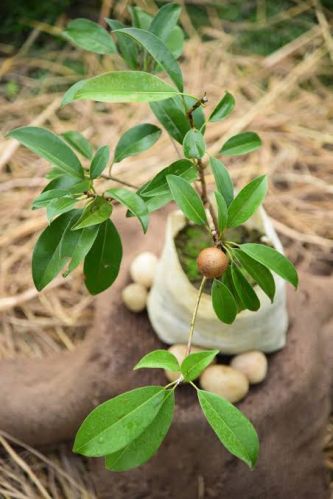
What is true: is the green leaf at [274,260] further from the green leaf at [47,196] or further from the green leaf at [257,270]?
the green leaf at [47,196]

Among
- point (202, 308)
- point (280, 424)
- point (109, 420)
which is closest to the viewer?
point (109, 420)

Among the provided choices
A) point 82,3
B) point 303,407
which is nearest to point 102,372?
point 303,407

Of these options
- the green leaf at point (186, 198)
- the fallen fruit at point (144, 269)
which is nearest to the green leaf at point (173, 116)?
the green leaf at point (186, 198)

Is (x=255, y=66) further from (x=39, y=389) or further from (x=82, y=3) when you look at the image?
(x=39, y=389)

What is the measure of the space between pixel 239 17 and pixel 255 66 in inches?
7.6

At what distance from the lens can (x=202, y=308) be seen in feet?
3.19

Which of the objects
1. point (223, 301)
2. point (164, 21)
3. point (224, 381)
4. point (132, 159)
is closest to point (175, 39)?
point (164, 21)

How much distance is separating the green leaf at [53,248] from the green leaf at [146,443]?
0.67ft

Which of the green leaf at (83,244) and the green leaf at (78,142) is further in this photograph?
the green leaf at (78,142)

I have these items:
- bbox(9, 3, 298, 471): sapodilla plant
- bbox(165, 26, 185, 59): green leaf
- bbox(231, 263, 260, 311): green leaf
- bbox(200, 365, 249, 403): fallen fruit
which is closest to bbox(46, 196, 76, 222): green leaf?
bbox(9, 3, 298, 471): sapodilla plant

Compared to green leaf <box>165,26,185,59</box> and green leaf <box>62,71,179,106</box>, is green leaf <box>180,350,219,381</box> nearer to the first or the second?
green leaf <box>62,71,179,106</box>

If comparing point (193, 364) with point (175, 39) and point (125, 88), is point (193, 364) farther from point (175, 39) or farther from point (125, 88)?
point (175, 39)

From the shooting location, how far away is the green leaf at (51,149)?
75 cm

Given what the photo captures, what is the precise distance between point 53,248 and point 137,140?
19 cm
